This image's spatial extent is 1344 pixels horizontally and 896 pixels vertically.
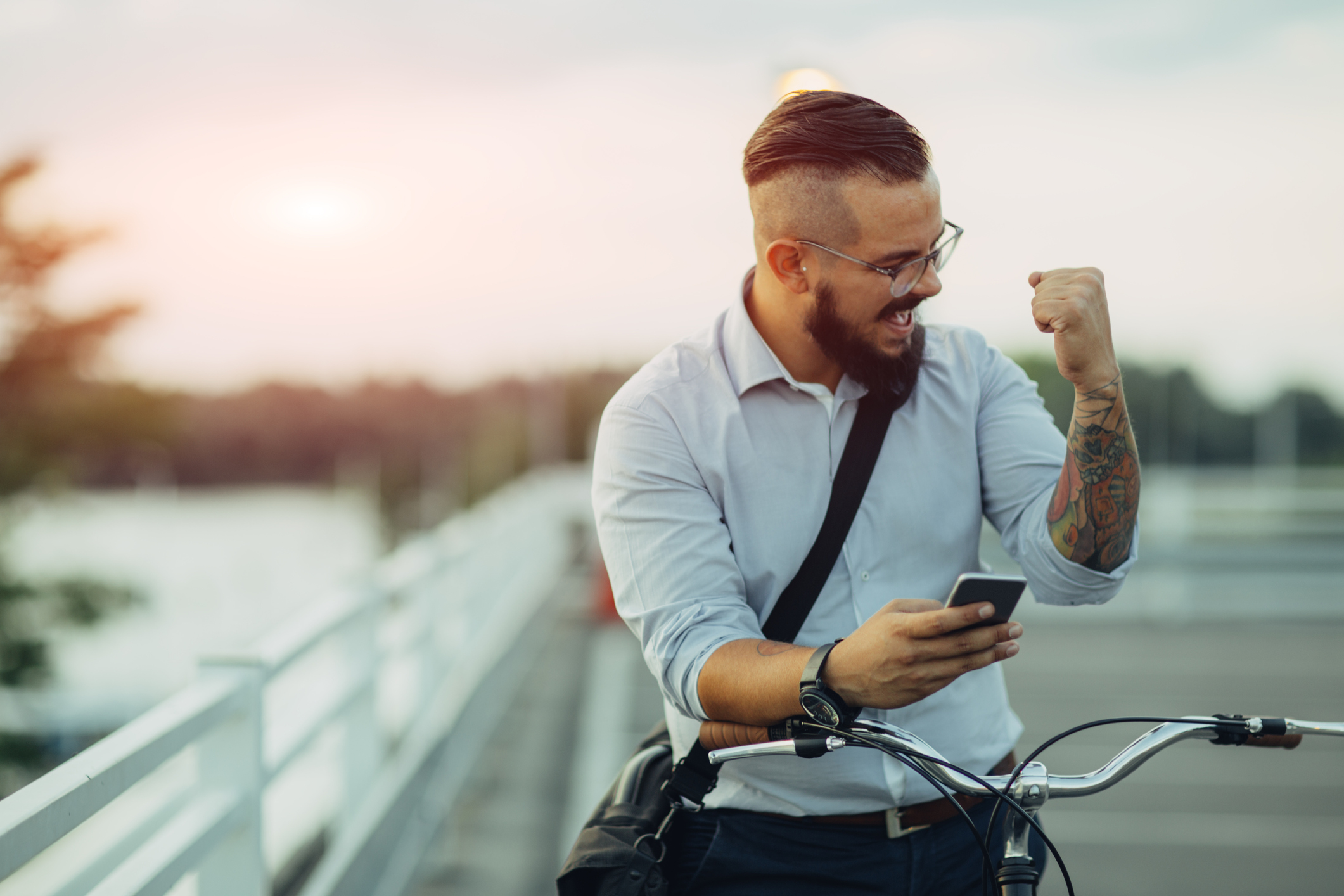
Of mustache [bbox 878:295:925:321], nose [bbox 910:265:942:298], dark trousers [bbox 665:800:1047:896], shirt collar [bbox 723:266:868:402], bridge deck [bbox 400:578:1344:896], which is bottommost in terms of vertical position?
bridge deck [bbox 400:578:1344:896]

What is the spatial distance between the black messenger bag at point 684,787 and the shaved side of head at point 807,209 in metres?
0.32

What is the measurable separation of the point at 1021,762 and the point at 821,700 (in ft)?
1.20

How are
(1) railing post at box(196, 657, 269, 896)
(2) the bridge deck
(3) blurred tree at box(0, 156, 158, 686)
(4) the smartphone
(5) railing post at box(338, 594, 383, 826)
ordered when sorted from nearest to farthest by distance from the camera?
1. (4) the smartphone
2. (1) railing post at box(196, 657, 269, 896)
3. (5) railing post at box(338, 594, 383, 826)
4. (2) the bridge deck
5. (3) blurred tree at box(0, 156, 158, 686)

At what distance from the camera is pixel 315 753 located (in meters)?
11.4

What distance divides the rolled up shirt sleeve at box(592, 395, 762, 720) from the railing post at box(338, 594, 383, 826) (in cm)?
309

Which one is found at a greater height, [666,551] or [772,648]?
[666,551]

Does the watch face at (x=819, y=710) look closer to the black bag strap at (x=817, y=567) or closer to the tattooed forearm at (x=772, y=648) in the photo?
the tattooed forearm at (x=772, y=648)

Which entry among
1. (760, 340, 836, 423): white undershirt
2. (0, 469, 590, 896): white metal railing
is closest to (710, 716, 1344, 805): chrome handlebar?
(760, 340, 836, 423): white undershirt

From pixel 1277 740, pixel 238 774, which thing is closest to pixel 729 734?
pixel 1277 740

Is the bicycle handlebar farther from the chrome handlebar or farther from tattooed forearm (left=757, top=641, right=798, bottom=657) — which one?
tattooed forearm (left=757, top=641, right=798, bottom=657)

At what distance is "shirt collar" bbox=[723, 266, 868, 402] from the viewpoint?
2.35 m

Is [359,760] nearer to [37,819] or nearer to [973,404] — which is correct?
[37,819]

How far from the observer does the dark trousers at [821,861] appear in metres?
2.26

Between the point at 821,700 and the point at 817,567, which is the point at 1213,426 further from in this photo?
the point at 821,700
